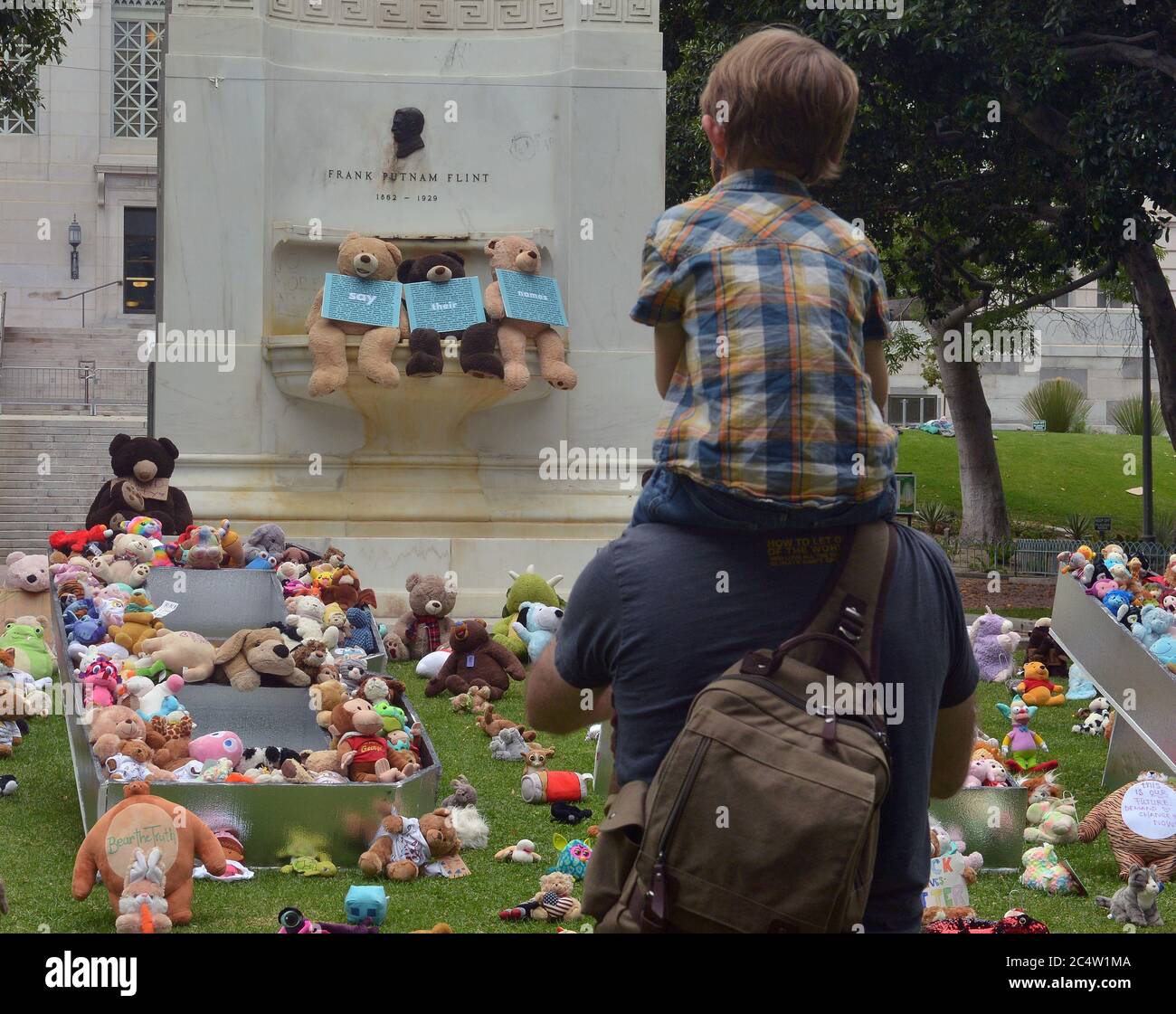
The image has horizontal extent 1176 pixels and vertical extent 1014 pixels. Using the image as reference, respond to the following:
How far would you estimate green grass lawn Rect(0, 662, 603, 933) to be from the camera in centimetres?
520

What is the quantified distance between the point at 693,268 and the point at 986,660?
27.6 ft

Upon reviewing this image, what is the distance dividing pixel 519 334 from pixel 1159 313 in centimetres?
866

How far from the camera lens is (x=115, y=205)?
4122 centimetres

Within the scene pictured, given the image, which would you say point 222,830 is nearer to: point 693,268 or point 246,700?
point 246,700

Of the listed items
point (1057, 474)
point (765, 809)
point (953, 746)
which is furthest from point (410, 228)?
point (1057, 474)

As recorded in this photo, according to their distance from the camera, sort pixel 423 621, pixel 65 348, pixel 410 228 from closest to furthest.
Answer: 1. pixel 423 621
2. pixel 410 228
3. pixel 65 348

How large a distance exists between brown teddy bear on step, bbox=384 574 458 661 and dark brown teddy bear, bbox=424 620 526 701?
93 centimetres

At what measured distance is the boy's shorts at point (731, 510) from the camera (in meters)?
2.37

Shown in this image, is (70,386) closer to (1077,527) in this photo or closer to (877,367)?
(1077,527)

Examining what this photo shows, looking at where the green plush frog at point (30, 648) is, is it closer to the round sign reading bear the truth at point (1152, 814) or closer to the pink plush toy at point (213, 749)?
the pink plush toy at point (213, 749)

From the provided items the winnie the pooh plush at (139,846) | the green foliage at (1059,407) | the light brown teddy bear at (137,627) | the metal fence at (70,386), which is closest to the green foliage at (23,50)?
the metal fence at (70,386)

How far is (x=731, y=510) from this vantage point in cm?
238

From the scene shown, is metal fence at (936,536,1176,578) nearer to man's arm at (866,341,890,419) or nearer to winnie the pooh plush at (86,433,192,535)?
winnie the pooh plush at (86,433,192,535)

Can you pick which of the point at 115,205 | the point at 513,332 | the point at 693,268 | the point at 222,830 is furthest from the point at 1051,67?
the point at 115,205
